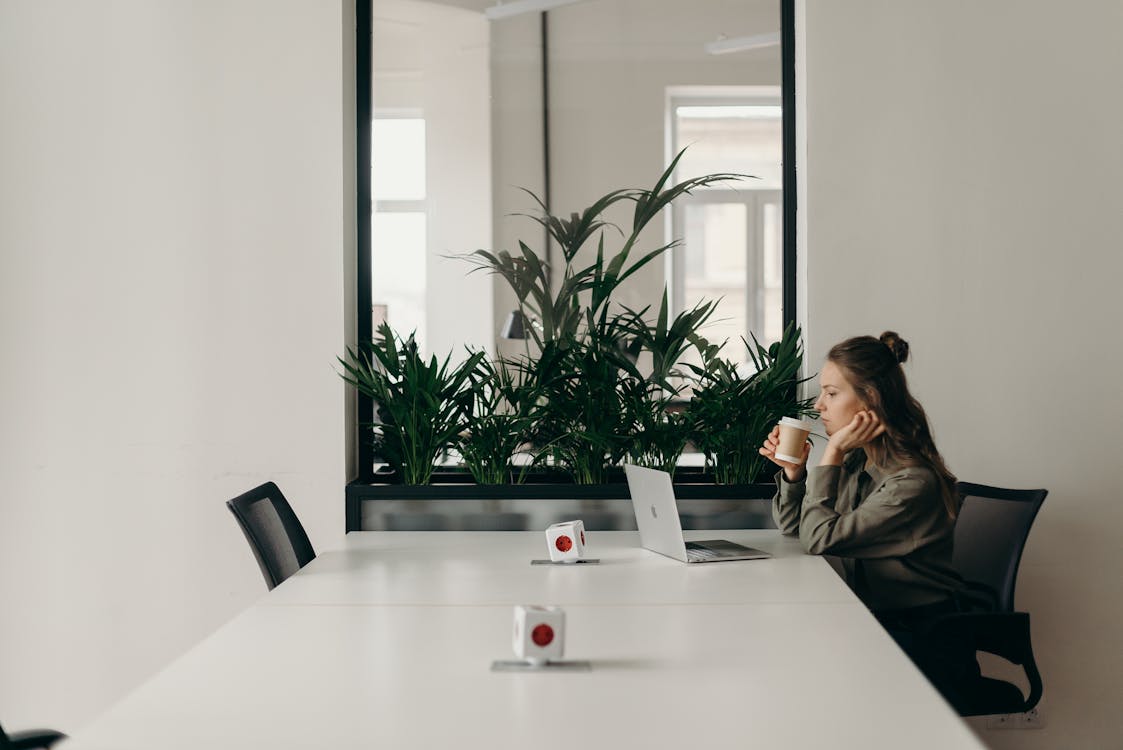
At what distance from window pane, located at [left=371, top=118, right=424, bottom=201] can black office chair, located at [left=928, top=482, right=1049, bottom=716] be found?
7.03ft

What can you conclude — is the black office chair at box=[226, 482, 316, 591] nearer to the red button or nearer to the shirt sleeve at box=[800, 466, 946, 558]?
the red button

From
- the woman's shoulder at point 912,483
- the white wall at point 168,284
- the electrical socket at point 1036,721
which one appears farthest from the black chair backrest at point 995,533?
the white wall at point 168,284

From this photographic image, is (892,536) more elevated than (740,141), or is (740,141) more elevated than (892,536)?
(740,141)

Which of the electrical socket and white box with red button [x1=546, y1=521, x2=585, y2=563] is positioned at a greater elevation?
white box with red button [x1=546, y1=521, x2=585, y2=563]

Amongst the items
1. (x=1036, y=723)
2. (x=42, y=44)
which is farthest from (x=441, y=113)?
(x=1036, y=723)

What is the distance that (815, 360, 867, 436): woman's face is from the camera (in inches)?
113

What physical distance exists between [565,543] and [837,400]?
851 mm

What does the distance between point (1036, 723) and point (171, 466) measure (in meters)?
3.08

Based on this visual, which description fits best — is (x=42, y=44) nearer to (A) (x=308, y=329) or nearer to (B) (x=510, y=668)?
(A) (x=308, y=329)

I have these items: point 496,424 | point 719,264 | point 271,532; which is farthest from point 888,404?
point 271,532

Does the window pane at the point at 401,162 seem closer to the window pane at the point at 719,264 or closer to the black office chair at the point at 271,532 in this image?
the window pane at the point at 719,264

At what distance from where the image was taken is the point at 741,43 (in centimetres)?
381

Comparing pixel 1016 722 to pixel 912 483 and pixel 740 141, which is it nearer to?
pixel 912 483

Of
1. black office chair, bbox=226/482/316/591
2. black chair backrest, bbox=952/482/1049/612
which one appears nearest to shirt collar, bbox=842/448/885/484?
black chair backrest, bbox=952/482/1049/612
